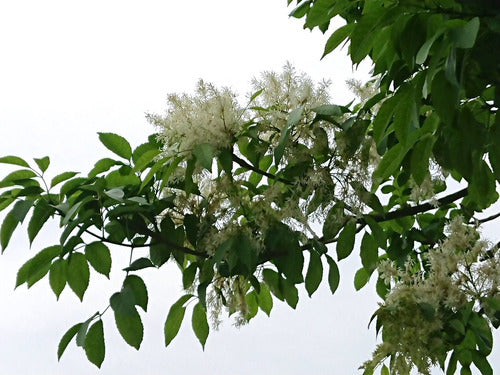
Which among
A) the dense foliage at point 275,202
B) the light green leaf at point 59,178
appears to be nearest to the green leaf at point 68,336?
the dense foliage at point 275,202

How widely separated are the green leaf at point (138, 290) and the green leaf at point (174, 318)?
11cm

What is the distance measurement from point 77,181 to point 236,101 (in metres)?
0.31

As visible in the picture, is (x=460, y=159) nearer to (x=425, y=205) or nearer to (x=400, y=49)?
(x=400, y=49)

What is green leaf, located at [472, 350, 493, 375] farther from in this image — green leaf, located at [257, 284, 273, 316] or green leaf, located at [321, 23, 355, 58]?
green leaf, located at [321, 23, 355, 58]

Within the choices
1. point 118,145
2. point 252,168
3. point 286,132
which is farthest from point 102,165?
point 286,132

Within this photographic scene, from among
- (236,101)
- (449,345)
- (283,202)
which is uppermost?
(236,101)

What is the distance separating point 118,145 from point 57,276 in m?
0.24

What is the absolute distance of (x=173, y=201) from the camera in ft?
4.56

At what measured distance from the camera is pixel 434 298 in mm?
1435

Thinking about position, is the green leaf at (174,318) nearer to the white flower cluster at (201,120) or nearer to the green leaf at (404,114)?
the white flower cluster at (201,120)

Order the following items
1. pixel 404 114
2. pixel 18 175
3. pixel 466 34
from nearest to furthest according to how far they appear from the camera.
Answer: pixel 466 34 < pixel 404 114 < pixel 18 175

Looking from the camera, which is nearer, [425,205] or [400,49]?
[400,49]

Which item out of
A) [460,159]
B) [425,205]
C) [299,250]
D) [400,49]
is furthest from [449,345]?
[400,49]

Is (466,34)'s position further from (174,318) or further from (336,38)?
(174,318)
